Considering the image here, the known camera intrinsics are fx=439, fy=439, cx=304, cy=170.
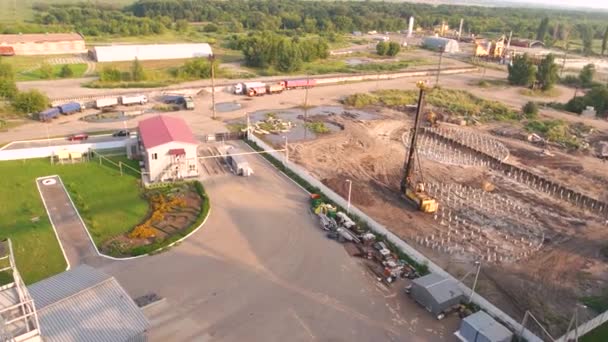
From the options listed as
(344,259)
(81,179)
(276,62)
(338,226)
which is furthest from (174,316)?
(276,62)

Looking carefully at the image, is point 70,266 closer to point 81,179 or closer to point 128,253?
point 128,253

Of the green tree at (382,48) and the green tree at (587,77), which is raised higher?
the green tree at (382,48)

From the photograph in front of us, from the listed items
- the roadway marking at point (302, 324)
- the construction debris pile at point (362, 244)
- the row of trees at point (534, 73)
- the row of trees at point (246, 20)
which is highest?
the row of trees at point (246, 20)

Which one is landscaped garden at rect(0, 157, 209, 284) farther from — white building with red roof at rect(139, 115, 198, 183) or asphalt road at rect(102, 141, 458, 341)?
asphalt road at rect(102, 141, 458, 341)

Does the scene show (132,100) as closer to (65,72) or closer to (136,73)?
(136,73)

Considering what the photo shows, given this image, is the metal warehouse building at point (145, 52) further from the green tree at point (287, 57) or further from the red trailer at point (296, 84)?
the red trailer at point (296, 84)

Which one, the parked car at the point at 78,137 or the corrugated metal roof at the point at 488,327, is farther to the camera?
the parked car at the point at 78,137

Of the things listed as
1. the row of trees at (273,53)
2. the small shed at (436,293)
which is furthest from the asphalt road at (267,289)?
the row of trees at (273,53)
